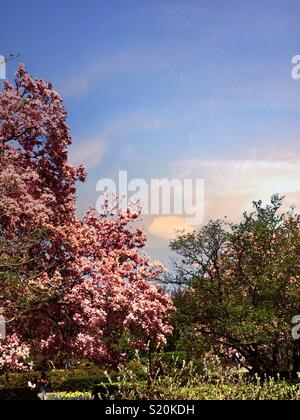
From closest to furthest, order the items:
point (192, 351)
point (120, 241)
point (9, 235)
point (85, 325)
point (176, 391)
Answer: point (176, 391), point (9, 235), point (85, 325), point (120, 241), point (192, 351)

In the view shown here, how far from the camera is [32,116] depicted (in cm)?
1861

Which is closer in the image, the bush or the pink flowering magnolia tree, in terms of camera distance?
the pink flowering magnolia tree

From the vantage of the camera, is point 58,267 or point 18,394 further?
point 18,394

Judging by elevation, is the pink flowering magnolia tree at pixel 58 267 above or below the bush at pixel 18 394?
above

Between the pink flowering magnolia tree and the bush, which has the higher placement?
the pink flowering magnolia tree

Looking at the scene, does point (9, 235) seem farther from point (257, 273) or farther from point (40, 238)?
Answer: point (257, 273)

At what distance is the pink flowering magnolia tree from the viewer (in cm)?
1731

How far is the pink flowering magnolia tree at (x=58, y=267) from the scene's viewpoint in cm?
1731

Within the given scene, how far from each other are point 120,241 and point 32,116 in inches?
251

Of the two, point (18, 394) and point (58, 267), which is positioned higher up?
point (58, 267)

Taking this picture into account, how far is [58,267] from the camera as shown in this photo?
60.7ft

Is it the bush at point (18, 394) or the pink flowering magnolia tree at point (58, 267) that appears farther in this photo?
the bush at point (18, 394)
